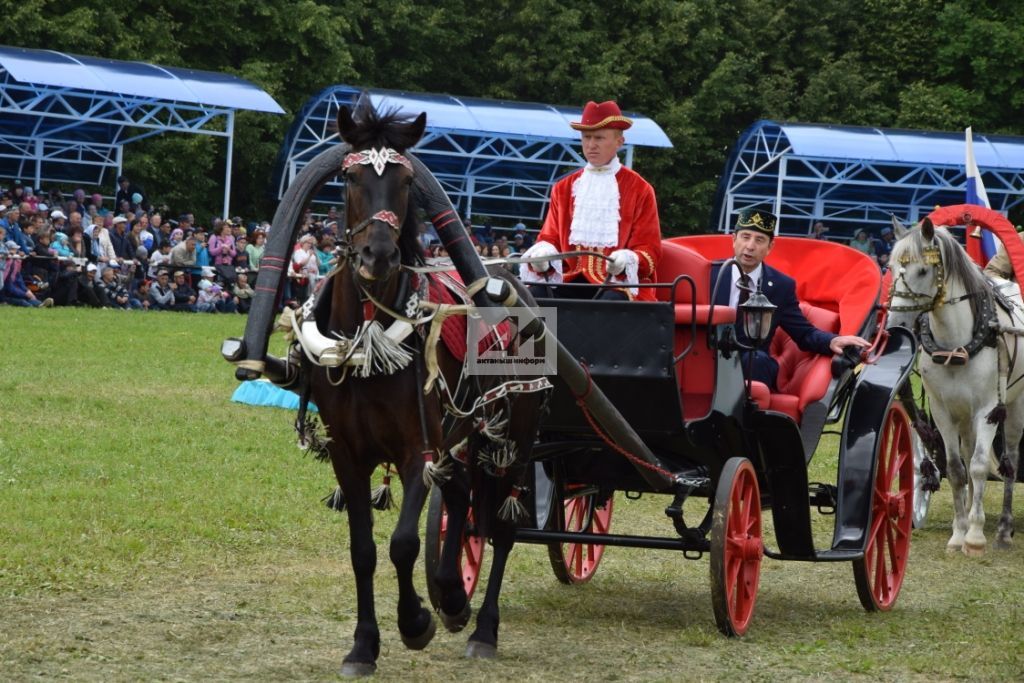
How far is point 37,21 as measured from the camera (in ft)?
104

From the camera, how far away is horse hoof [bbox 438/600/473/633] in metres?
6.81

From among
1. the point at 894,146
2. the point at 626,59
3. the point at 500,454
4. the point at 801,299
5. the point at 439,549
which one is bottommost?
the point at 439,549

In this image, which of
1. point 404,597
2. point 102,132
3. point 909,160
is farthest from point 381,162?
point 909,160

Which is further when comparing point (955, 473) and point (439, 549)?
point (955, 473)

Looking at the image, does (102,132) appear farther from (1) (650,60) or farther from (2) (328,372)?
(2) (328,372)

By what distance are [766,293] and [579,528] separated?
84.4 inches

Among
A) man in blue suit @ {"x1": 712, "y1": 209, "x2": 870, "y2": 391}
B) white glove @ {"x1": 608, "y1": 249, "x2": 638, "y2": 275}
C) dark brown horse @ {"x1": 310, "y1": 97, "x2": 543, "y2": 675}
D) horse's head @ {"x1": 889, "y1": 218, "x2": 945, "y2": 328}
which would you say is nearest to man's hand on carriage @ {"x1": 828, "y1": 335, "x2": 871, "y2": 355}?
man in blue suit @ {"x1": 712, "y1": 209, "x2": 870, "y2": 391}

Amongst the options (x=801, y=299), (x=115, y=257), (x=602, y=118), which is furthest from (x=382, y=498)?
(x=115, y=257)

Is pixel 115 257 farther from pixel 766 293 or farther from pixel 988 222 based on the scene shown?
pixel 766 293

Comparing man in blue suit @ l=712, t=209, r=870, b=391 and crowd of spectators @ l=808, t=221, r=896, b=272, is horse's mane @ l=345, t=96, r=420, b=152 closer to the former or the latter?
man in blue suit @ l=712, t=209, r=870, b=391

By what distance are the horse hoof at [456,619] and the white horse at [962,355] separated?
434 cm

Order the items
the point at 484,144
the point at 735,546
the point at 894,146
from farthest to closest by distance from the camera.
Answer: the point at 894,146, the point at 484,144, the point at 735,546

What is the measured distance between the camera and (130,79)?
28.7 meters

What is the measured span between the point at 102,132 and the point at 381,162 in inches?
1079
